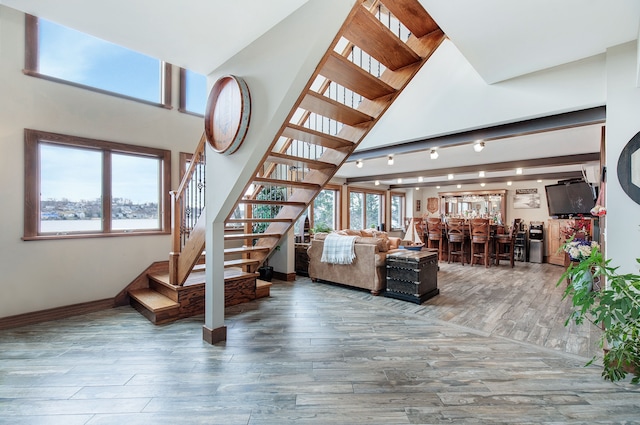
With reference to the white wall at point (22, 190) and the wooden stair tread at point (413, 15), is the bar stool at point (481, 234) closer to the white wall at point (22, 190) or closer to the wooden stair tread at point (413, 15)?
the wooden stair tread at point (413, 15)

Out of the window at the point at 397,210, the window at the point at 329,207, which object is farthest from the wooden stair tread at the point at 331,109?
the window at the point at 397,210

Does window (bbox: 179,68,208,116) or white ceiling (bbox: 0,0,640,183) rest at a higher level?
window (bbox: 179,68,208,116)

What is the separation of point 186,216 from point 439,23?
3.57 metres

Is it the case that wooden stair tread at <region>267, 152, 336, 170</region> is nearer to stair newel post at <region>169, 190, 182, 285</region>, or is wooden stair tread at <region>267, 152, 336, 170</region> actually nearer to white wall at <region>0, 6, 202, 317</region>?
stair newel post at <region>169, 190, 182, 285</region>

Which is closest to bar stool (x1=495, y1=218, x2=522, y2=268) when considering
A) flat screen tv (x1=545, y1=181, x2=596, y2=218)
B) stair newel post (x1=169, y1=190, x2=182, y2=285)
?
flat screen tv (x1=545, y1=181, x2=596, y2=218)

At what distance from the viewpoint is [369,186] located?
916 centimetres

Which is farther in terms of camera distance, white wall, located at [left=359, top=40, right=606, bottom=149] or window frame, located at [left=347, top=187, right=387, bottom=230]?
window frame, located at [left=347, top=187, right=387, bottom=230]

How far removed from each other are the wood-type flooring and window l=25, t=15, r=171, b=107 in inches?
114

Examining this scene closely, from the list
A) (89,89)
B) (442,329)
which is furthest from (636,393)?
(89,89)

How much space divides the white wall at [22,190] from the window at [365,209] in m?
5.50

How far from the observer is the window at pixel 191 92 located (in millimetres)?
4520

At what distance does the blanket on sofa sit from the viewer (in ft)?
15.0

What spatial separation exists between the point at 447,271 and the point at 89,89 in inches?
268

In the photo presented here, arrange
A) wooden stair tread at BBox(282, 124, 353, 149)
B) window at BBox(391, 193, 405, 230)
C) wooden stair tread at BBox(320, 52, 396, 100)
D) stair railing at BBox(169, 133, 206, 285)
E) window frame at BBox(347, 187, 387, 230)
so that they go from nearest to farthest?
1. wooden stair tread at BBox(320, 52, 396, 100)
2. wooden stair tread at BBox(282, 124, 353, 149)
3. stair railing at BBox(169, 133, 206, 285)
4. window frame at BBox(347, 187, 387, 230)
5. window at BBox(391, 193, 405, 230)
